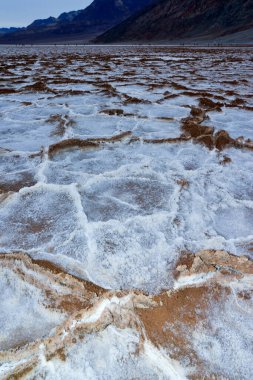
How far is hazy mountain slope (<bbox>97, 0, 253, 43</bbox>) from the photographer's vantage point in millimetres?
42309

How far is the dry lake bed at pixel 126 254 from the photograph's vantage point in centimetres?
99

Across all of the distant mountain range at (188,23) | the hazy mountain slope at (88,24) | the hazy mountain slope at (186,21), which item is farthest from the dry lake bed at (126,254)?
the hazy mountain slope at (88,24)

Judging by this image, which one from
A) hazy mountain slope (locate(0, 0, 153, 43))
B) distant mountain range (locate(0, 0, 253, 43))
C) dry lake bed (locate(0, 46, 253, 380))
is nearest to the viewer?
dry lake bed (locate(0, 46, 253, 380))

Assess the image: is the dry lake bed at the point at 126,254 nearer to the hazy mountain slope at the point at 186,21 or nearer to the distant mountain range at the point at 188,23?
the distant mountain range at the point at 188,23

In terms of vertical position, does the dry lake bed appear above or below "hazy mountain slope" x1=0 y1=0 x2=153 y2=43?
below

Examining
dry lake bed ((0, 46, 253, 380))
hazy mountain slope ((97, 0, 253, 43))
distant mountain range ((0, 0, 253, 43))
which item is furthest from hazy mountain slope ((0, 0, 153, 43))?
dry lake bed ((0, 46, 253, 380))

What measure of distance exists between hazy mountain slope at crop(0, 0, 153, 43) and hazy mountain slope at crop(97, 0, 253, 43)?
3004 centimetres

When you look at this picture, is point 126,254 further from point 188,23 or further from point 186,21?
point 186,21

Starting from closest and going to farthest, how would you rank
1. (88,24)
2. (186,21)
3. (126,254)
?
(126,254)
(186,21)
(88,24)

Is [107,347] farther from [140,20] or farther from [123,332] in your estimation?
[140,20]

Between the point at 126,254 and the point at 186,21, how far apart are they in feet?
188

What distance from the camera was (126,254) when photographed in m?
1.41

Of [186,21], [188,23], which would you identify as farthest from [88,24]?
[188,23]

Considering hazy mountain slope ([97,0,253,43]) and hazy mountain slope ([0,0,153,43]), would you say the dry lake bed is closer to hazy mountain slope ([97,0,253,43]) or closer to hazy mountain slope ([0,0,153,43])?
hazy mountain slope ([97,0,253,43])
